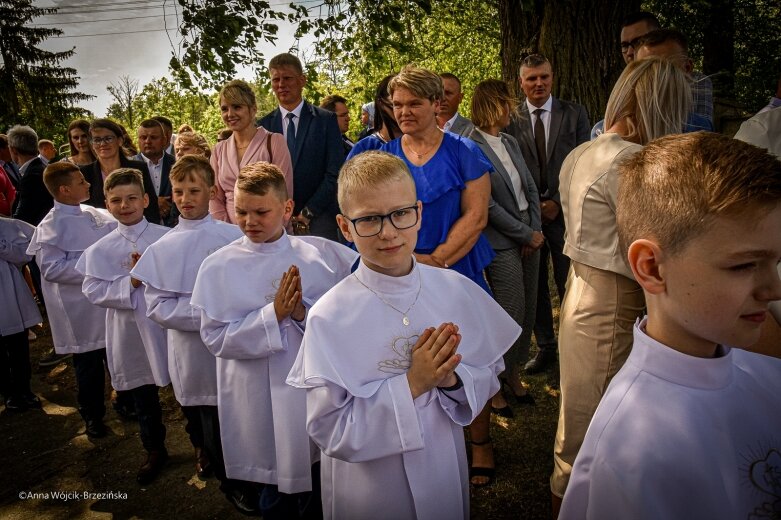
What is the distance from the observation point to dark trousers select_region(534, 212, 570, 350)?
491 cm

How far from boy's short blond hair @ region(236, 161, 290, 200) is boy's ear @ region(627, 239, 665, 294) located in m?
2.07

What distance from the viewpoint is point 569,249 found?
2561 millimetres

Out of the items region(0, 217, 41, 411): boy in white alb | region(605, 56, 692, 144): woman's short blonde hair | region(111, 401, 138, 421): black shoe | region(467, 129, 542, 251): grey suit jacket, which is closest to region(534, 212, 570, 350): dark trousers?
region(467, 129, 542, 251): grey suit jacket

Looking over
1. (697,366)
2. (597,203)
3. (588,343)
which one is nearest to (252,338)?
(588,343)

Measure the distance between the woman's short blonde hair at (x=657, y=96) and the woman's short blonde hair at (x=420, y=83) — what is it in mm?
1241

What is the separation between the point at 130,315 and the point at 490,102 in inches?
129

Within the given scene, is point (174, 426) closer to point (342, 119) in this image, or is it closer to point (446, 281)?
point (446, 281)

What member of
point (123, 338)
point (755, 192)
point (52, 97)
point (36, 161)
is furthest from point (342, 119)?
point (52, 97)

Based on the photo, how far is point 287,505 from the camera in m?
2.88

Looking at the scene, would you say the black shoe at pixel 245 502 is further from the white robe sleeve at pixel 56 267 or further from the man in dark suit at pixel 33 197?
the man in dark suit at pixel 33 197

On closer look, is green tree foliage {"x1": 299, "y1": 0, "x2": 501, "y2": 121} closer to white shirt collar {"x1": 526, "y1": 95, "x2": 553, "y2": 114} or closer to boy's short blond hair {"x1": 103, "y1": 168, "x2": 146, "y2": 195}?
white shirt collar {"x1": 526, "y1": 95, "x2": 553, "y2": 114}

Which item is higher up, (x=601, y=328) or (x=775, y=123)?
(x=775, y=123)

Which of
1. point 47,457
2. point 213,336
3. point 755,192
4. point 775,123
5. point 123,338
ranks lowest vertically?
point 47,457

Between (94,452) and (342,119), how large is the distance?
5377 mm
